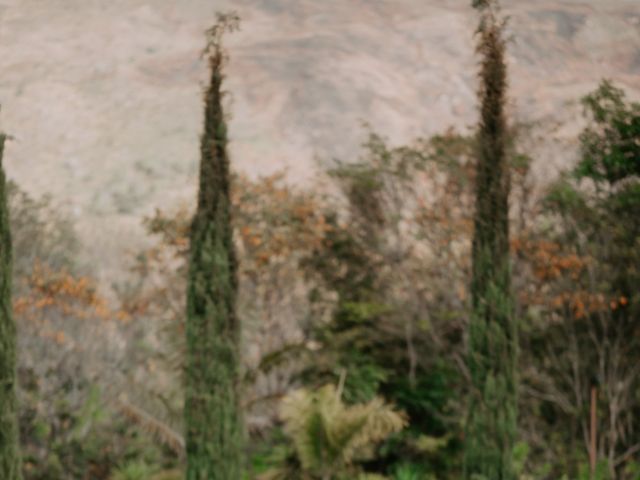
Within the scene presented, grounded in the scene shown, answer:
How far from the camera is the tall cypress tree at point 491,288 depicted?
11016mm

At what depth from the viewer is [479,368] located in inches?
440

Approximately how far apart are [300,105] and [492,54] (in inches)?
2357

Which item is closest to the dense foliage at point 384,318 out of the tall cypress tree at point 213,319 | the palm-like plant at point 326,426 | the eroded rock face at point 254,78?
the palm-like plant at point 326,426

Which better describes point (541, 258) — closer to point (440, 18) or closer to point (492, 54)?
point (492, 54)

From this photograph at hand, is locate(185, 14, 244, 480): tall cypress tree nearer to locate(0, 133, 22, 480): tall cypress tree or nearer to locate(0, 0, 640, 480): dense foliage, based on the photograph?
locate(0, 0, 640, 480): dense foliage

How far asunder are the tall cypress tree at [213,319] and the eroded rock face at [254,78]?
134 ft

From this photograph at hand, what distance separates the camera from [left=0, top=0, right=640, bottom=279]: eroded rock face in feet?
195

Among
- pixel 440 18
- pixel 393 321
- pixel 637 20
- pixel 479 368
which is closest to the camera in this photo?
pixel 479 368

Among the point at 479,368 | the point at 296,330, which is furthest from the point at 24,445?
the point at 479,368

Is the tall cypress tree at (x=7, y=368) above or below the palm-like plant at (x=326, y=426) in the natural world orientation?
above

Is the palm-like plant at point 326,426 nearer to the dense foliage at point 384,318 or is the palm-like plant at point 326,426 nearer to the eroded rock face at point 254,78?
the dense foliage at point 384,318

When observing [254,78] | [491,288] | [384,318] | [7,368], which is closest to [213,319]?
[7,368]

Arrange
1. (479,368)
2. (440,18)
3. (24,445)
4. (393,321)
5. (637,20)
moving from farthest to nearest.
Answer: (440,18), (637,20), (393,321), (24,445), (479,368)

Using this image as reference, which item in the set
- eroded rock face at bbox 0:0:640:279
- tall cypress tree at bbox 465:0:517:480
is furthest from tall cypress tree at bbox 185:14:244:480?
eroded rock face at bbox 0:0:640:279
